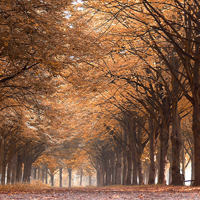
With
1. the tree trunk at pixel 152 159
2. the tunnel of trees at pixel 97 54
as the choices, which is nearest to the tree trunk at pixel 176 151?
the tunnel of trees at pixel 97 54

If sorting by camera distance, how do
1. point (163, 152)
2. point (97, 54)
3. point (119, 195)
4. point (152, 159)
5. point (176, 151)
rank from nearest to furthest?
1. point (119, 195)
2. point (97, 54)
3. point (176, 151)
4. point (163, 152)
5. point (152, 159)

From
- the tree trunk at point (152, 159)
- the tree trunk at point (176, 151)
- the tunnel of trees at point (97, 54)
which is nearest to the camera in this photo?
the tunnel of trees at point (97, 54)

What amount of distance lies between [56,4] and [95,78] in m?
5.15

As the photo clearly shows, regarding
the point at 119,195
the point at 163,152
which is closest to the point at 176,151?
the point at 163,152

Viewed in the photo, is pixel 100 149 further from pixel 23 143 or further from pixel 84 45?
pixel 84 45

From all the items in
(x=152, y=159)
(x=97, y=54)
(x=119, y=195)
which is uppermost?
(x=97, y=54)

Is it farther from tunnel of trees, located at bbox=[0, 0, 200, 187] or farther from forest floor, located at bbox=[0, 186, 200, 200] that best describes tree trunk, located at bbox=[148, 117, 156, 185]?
forest floor, located at bbox=[0, 186, 200, 200]

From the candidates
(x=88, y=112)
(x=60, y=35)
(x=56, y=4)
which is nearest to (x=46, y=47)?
(x=60, y=35)

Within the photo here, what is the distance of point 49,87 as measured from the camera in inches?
473

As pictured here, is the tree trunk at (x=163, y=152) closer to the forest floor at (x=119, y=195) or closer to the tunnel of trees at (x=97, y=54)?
the tunnel of trees at (x=97, y=54)

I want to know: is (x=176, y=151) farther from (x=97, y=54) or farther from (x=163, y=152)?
(x=97, y=54)

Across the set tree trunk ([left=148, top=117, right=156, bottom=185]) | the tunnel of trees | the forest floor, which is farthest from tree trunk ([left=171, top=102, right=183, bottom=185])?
tree trunk ([left=148, top=117, right=156, bottom=185])

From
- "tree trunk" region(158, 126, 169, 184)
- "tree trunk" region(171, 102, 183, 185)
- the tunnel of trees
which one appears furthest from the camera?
"tree trunk" region(158, 126, 169, 184)

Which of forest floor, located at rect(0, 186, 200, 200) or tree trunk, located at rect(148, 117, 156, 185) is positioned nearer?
forest floor, located at rect(0, 186, 200, 200)
